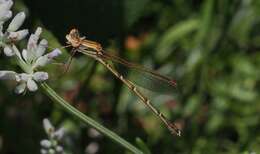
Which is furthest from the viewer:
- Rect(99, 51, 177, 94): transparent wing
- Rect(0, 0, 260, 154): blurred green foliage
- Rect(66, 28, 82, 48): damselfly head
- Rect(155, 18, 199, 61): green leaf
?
Rect(155, 18, 199, 61): green leaf

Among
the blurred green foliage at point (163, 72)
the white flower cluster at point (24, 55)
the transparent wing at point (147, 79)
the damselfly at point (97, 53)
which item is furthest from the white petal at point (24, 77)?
the blurred green foliage at point (163, 72)

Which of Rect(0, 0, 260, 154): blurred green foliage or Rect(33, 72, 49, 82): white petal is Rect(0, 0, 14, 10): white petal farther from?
Rect(0, 0, 260, 154): blurred green foliage

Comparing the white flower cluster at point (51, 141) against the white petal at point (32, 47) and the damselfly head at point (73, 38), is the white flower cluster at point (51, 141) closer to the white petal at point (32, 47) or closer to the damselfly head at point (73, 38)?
the damselfly head at point (73, 38)

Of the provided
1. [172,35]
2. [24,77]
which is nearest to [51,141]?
[24,77]

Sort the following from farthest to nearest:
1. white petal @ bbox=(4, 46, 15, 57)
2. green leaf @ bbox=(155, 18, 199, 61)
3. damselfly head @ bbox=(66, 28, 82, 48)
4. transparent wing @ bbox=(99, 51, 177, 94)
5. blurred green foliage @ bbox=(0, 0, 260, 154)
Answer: green leaf @ bbox=(155, 18, 199, 61) < blurred green foliage @ bbox=(0, 0, 260, 154) < transparent wing @ bbox=(99, 51, 177, 94) < damselfly head @ bbox=(66, 28, 82, 48) < white petal @ bbox=(4, 46, 15, 57)

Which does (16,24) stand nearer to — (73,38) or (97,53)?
(73,38)

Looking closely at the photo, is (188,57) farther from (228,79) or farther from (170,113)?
(170,113)

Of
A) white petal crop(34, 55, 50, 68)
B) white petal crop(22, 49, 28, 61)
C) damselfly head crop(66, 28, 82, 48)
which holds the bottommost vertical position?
white petal crop(34, 55, 50, 68)

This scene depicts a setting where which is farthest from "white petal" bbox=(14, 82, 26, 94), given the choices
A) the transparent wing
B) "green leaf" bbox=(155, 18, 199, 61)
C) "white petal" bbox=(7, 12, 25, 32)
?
"green leaf" bbox=(155, 18, 199, 61)

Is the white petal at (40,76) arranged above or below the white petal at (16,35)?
below
